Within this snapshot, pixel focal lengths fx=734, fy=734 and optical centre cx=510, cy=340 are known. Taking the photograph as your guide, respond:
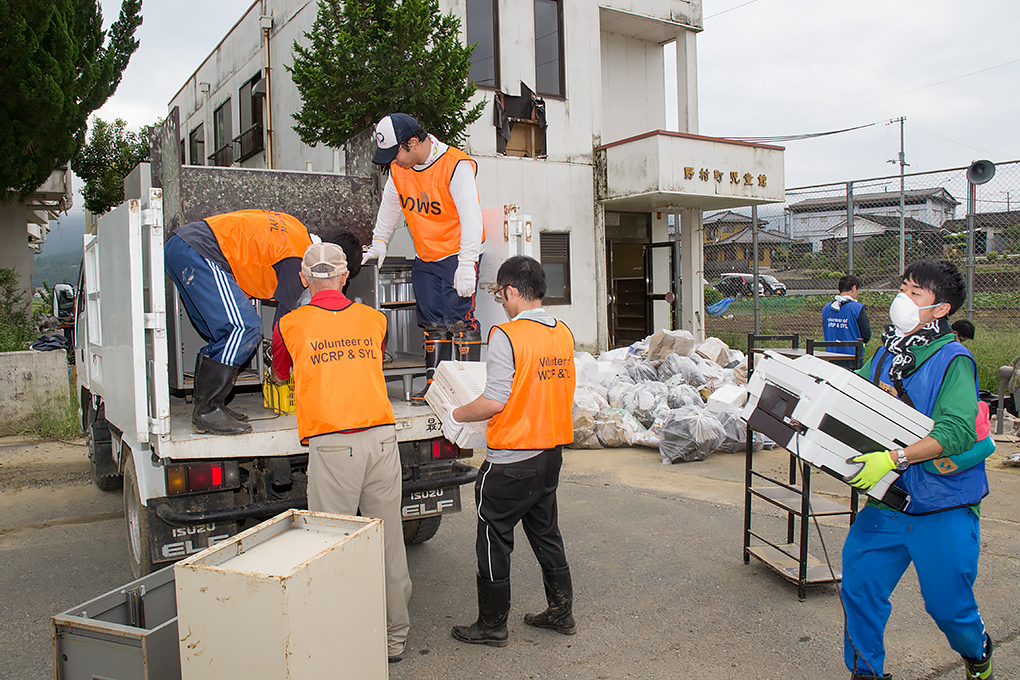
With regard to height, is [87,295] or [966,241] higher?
[966,241]

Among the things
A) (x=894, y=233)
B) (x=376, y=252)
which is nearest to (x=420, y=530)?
(x=376, y=252)

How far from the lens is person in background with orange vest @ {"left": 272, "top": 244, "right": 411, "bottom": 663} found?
3195 mm

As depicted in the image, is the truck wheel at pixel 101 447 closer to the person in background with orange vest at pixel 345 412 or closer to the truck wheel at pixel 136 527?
the truck wheel at pixel 136 527

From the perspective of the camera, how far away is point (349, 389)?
3215 millimetres

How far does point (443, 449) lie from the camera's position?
4137 mm

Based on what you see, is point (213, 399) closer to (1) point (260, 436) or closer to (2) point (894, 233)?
(1) point (260, 436)

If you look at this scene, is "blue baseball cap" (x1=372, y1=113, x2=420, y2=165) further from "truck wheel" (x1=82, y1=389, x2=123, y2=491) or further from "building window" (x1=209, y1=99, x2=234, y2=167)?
"building window" (x1=209, y1=99, x2=234, y2=167)

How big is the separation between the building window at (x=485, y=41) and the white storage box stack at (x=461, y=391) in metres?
8.52

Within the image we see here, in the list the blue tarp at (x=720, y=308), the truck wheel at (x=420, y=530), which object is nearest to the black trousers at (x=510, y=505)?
the truck wheel at (x=420, y=530)

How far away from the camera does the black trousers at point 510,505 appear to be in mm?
3291

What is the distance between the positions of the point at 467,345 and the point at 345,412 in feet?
5.11

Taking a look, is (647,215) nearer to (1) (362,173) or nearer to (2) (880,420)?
(1) (362,173)

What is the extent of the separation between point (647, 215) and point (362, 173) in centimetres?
941

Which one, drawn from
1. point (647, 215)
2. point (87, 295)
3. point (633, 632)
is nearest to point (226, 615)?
point (633, 632)
